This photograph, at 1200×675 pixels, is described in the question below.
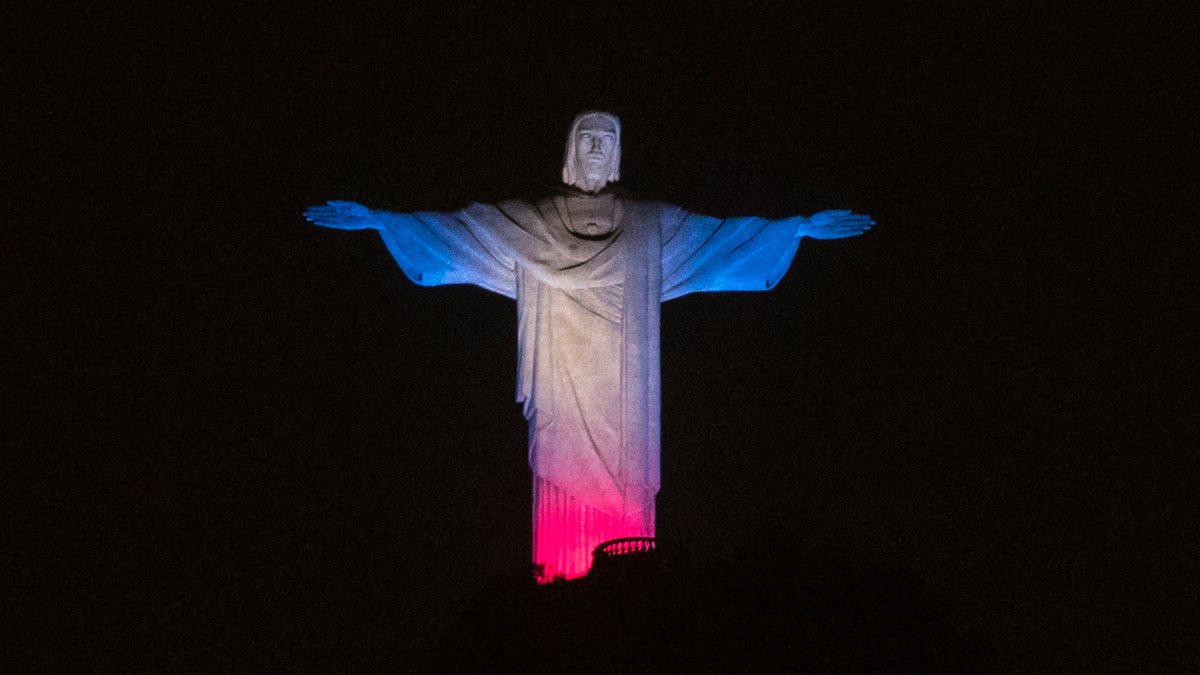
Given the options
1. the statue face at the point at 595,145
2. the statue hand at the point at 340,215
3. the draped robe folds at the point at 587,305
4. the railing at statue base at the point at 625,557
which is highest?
the statue face at the point at 595,145

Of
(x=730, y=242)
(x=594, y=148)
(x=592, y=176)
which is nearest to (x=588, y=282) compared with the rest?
(x=592, y=176)

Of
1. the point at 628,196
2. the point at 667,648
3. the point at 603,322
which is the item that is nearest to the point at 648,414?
the point at 603,322

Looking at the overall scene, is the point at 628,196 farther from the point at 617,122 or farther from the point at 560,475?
the point at 560,475

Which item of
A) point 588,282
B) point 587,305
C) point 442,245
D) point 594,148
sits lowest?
point 587,305

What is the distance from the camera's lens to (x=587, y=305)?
8.24 m

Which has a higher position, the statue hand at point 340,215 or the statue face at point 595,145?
the statue face at point 595,145

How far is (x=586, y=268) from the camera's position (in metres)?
8.20

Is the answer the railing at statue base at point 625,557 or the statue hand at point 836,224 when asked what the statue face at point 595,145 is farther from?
the railing at statue base at point 625,557

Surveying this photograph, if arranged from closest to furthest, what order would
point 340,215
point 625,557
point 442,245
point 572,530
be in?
point 625,557 < point 572,530 < point 340,215 < point 442,245

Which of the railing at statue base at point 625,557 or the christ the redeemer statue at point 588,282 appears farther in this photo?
the christ the redeemer statue at point 588,282

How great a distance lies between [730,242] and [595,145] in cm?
81

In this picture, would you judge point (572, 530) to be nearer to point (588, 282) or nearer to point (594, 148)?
point (588, 282)

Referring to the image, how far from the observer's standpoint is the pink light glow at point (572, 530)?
796cm

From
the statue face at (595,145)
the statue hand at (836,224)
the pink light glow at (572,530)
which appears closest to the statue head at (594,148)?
the statue face at (595,145)
